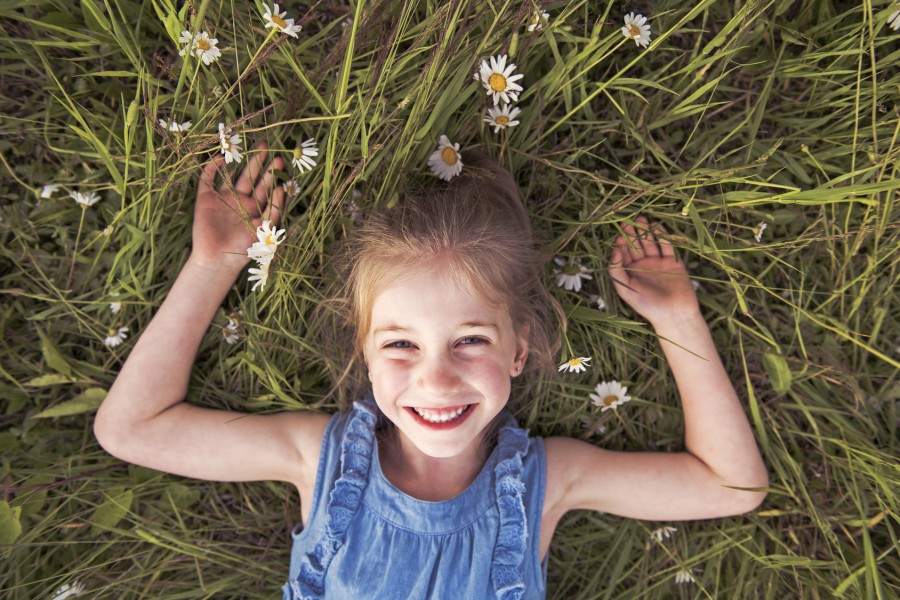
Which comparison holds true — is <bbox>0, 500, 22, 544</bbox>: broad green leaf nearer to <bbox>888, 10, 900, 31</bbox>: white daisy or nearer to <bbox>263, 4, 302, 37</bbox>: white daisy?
<bbox>263, 4, 302, 37</bbox>: white daisy

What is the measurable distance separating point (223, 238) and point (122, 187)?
30 centimetres

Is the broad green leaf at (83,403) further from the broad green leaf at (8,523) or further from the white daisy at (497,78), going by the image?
the white daisy at (497,78)

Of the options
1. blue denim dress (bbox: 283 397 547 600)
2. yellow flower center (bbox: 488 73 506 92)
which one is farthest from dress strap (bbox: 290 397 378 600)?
yellow flower center (bbox: 488 73 506 92)

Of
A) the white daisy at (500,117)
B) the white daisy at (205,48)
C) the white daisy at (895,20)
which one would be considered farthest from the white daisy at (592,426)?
the white daisy at (205,48)

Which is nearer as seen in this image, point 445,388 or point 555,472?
point 445,388

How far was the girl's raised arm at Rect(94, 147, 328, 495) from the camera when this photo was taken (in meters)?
1.84

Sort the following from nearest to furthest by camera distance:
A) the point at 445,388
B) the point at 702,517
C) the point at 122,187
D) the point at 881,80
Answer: the point at 445,388 < the point at 122,187 < the point at 881,80 < the point at 702,517

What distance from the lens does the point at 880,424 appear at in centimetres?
202

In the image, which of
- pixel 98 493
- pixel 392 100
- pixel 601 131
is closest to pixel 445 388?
pixel 392 100

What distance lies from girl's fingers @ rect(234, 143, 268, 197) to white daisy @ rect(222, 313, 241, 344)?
404 mm

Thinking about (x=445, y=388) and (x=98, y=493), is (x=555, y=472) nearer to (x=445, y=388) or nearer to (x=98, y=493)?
(x=445, y=388)

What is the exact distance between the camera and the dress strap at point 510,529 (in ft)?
5.79

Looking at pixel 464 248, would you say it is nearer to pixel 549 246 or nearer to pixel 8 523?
pixel 549 246

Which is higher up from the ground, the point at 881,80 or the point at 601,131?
the point at 881,80
